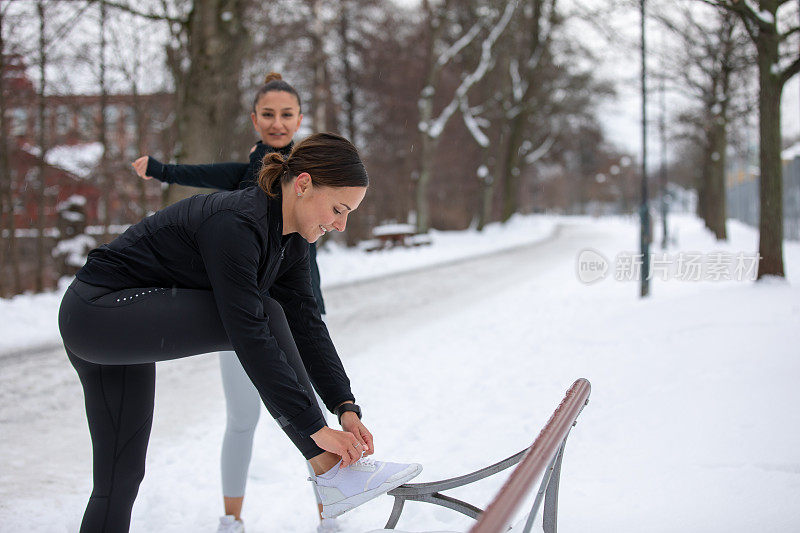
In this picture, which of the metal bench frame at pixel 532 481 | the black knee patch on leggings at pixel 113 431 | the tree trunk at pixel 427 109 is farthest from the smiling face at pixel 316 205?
the tree trunk at pixel 427 109

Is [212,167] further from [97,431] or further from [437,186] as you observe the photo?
[437,186]

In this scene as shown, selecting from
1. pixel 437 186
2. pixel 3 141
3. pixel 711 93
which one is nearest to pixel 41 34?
pixel 3 141

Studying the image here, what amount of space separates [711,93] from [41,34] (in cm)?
1756

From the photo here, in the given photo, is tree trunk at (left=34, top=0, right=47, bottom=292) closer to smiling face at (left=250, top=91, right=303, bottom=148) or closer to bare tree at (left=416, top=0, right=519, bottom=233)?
smiling face at (left=250, top=91, right=303, bottom=148)

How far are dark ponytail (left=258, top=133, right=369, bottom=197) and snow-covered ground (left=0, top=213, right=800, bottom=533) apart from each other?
69.4 inches

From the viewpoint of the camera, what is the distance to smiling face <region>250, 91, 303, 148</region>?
2928 mm

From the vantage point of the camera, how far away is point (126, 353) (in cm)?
184

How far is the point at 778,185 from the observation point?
29.2 ft

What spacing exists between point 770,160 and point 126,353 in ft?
30.3

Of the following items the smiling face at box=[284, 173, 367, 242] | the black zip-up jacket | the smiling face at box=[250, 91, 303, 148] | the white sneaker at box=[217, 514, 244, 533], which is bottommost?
the white sneaker at box=[217, 514, 244, 533]

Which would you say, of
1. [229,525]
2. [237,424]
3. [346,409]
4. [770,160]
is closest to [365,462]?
[346,409]

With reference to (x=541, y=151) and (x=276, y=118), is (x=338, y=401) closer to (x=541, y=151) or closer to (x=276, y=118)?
(x=276, y=118)

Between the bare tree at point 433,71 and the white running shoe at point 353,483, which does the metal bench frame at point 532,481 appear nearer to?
the white running shoe at point 353,483

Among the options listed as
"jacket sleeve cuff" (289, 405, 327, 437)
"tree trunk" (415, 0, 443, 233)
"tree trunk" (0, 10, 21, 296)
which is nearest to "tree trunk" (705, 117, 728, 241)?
"tree trunk" (415, 0, 443, 233)
